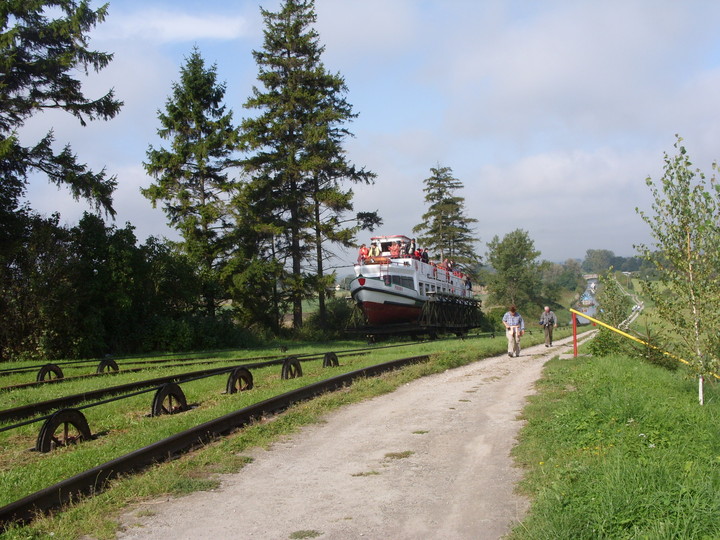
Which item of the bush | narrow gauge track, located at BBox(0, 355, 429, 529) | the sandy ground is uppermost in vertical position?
the bush

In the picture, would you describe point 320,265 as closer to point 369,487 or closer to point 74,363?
point 74,363

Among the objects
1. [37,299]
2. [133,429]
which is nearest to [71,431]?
[133,429]

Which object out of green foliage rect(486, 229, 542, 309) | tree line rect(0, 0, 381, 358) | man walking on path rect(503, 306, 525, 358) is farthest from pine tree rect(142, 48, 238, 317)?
green foliage rect(486, 229, 542, 309)

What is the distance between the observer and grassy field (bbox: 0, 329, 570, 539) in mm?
5684

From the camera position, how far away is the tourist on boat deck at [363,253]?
117 ft

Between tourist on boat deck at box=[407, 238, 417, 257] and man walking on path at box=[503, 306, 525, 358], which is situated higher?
tourist on boat deck at box=[407, 238, 417, 257]

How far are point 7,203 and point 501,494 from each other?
84.2 ft

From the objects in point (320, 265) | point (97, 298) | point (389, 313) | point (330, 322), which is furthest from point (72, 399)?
point (330, 322)

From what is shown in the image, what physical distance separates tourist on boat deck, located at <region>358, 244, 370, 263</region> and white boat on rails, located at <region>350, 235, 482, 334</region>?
0.33 meters

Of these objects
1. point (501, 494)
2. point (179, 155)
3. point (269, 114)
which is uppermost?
point (269, 114)

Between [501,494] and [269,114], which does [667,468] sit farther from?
[269,114]

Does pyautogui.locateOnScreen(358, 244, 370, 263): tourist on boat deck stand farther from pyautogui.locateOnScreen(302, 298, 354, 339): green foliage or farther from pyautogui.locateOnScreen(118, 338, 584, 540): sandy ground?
pyautogui.locateOnScreen(118, 338, 584, 540): sandy ground

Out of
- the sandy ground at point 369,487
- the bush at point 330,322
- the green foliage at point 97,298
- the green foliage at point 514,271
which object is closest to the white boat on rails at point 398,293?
the bush at point 330,322

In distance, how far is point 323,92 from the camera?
41.8 m
